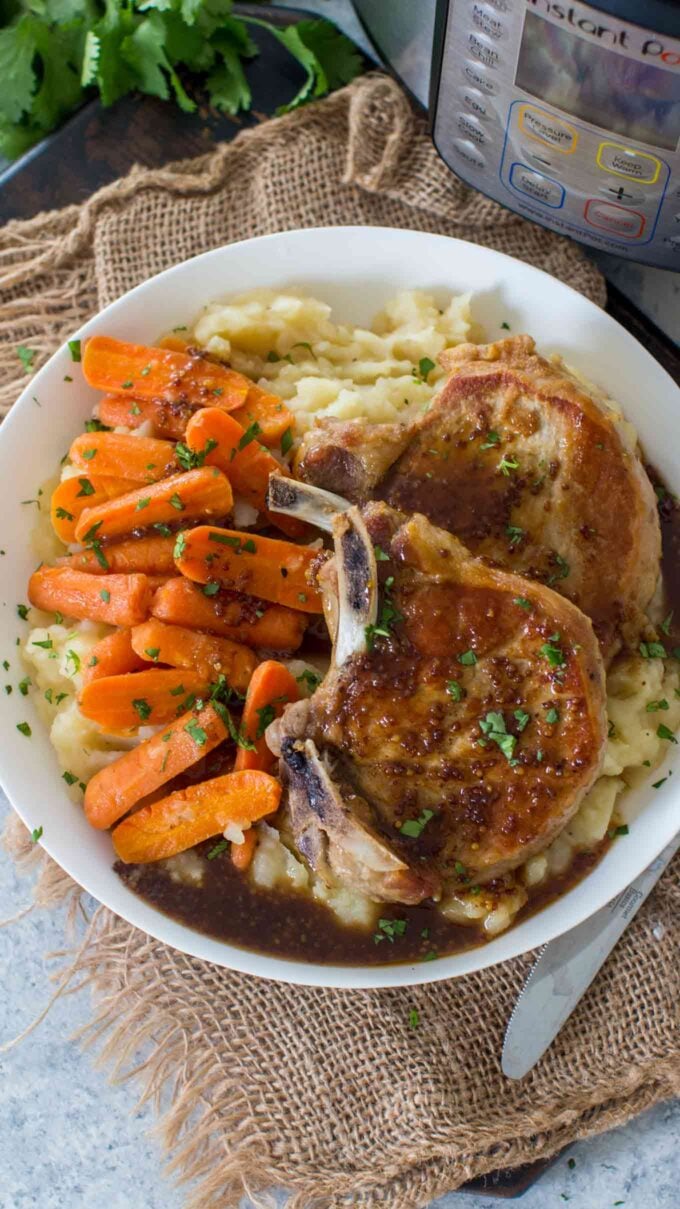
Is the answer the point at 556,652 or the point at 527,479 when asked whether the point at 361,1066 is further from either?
the point at 527,479

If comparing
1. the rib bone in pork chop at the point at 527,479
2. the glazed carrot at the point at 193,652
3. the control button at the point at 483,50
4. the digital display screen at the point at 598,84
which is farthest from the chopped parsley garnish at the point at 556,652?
the control button at the point at 483,50

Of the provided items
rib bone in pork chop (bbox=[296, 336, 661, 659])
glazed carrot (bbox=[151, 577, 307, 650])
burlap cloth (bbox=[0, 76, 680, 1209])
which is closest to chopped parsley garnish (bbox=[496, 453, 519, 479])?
rib bone in pork chop (bbox=[296, 336, 661, 659])

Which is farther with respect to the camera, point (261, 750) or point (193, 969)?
point (193, 969)

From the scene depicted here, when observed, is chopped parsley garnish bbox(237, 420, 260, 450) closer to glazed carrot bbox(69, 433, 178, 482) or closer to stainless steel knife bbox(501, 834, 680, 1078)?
glazed carrot bbox(69, 433, 178, 482)

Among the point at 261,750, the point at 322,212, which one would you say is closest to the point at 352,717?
the point at 261,750

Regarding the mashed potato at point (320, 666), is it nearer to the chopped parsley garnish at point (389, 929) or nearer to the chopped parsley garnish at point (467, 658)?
the chopped parsley garnish at point (389, 929)

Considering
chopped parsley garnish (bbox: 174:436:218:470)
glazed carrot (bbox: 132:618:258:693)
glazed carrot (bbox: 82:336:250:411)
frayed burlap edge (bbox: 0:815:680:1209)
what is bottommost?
frayed burlap edge (bbox: 0:815:680:1209)

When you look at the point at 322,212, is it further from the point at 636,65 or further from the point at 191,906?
the point at 191,906

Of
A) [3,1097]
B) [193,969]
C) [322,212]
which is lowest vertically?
[3,1097]

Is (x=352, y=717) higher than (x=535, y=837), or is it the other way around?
(x=352, y=717)
